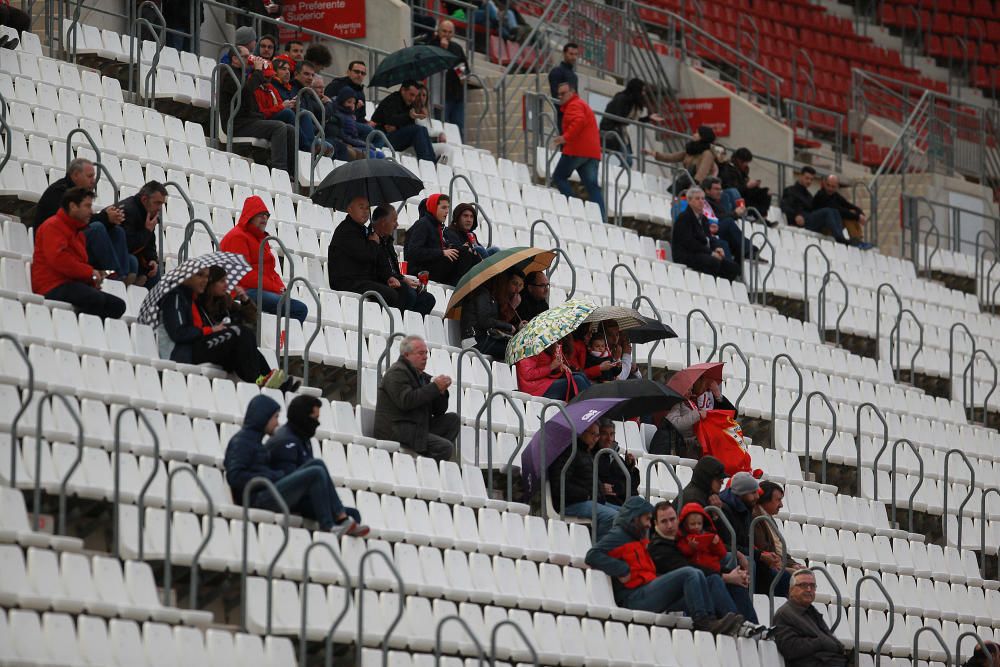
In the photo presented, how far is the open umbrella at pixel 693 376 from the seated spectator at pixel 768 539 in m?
0.96

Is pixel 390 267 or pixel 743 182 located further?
pixel 743 182

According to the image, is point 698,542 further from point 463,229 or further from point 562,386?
point 463,229

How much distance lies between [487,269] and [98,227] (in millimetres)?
2723

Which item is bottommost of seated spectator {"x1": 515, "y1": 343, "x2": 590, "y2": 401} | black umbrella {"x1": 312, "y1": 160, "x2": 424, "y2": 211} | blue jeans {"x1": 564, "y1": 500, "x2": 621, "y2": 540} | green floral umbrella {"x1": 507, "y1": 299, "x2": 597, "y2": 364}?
blue jeans {"x1": 564, "y1": 500, "x2": 621, "y2": 540}

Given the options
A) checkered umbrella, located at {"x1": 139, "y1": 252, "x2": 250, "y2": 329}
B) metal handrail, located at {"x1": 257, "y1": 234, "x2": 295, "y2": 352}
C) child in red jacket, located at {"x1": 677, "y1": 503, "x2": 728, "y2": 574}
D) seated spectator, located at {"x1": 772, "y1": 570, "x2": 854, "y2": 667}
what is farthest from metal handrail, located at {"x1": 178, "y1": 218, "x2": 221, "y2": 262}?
seated spectator, located at {"x1": 772, "y1": 570, "x2": 854, "y2": 667}


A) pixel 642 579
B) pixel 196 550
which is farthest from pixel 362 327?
pixel 196 550

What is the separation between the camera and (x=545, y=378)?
13.3 m

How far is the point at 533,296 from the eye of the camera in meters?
13.9

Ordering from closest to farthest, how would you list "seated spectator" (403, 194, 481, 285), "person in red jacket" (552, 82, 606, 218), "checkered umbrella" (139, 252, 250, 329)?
"checkered umbrella" (139, 252, 250, 329) → "seated spectator" (403, 194, 481, 285) → "person in red jacket" (552, 82, 606, 218)

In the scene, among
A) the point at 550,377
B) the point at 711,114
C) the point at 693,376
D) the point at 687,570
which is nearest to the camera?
the point at 687,570

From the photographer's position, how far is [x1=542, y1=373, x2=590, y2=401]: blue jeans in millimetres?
13211

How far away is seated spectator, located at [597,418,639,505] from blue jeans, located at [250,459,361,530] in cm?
237

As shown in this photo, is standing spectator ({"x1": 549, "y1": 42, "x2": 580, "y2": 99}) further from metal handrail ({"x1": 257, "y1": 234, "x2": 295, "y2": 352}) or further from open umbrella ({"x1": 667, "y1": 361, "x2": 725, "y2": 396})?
metal handrail ({"x1": 257, "y1": 234, "x2": 295, "y2": 352})

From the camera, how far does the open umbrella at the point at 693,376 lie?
13.5 metres
